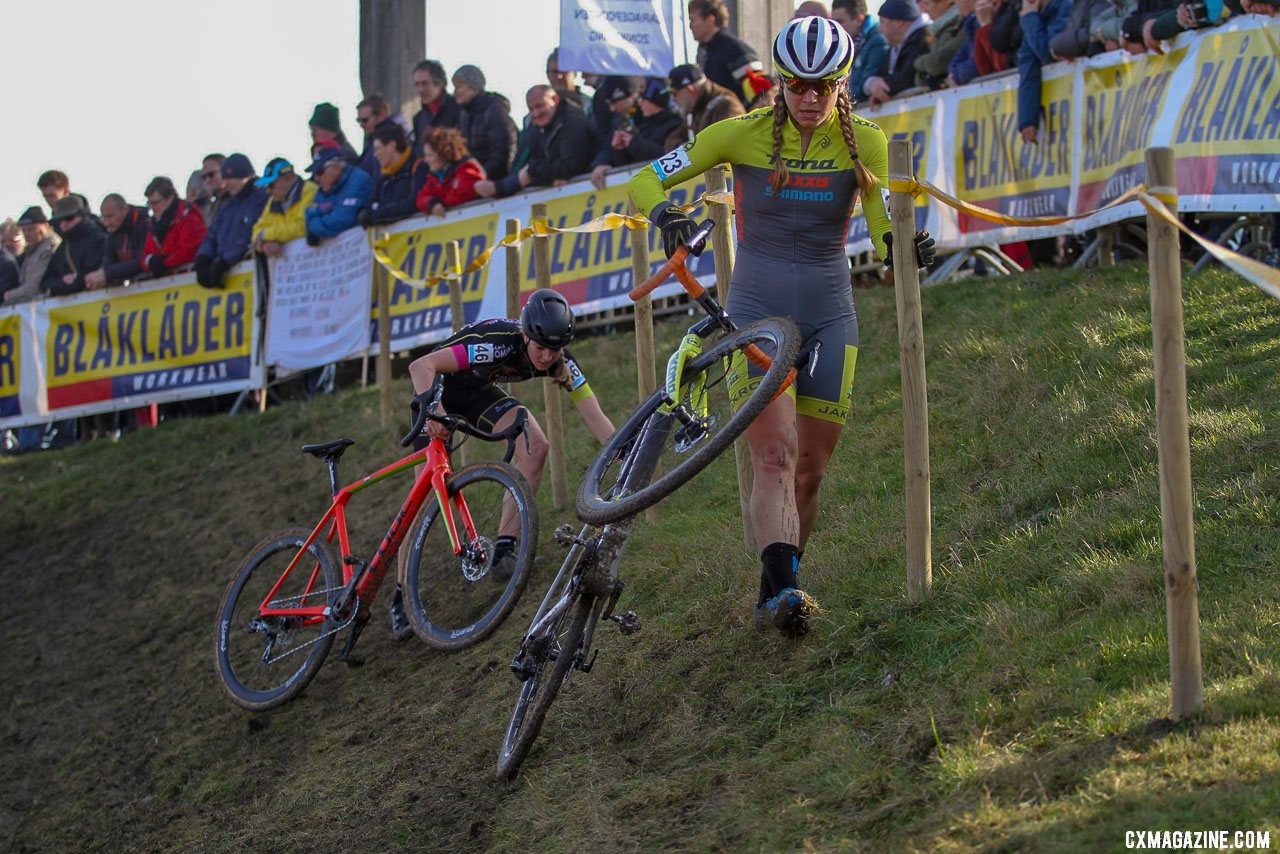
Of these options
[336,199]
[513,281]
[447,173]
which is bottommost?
[513,281]

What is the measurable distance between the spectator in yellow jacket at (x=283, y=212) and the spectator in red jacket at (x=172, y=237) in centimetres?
112

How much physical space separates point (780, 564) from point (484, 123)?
9.36 m

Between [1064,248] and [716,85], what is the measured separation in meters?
3.04

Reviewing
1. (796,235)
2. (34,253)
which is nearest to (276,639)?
(796,235)

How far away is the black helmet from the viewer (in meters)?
8.79

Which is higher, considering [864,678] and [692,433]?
[692,433]

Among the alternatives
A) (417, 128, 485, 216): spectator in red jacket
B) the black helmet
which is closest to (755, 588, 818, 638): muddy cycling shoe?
the black helmet

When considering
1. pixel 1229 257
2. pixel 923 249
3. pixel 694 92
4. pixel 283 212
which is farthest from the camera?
pixel 283 212

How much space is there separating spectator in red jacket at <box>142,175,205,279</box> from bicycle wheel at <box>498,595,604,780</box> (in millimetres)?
11692

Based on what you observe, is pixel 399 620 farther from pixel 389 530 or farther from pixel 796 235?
pixel 796 235

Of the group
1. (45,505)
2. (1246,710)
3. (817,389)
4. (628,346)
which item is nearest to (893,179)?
(817,389)

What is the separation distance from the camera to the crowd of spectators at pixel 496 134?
1170 cm

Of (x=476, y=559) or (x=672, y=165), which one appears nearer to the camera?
(x=672, y=165)

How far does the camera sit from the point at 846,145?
729 cm
